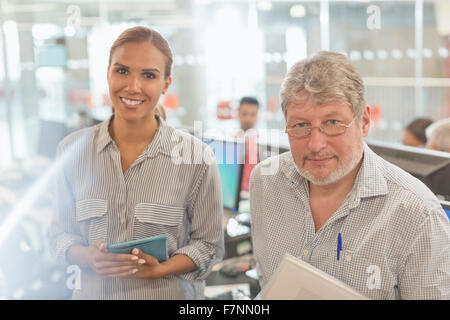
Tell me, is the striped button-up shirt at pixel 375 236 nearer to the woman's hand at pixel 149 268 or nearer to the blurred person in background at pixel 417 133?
the woman's hand at pixel 149 268

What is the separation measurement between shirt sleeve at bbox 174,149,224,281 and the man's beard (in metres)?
0.35

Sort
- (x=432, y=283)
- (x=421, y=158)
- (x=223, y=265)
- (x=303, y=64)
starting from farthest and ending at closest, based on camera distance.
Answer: (x=223, y=265), (x=421, y=158), (x=303, y=64), (x=432, y=283)

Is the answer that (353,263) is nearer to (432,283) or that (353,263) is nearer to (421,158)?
(432,283)

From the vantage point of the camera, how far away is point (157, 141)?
156cm

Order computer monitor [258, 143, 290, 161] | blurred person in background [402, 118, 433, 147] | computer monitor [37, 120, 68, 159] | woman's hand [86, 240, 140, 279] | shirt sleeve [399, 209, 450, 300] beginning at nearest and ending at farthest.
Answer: shirt sleeve [399, 209, 450, 300] → woman's hand [86, 240, 140, 279] → computer monitor [258, 143, 290, 161] → blurred person in background [402, 118, 433, 147] → computer monitor [37, 120, 68, 159]

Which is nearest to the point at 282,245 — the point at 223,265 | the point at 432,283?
the point at 432,283

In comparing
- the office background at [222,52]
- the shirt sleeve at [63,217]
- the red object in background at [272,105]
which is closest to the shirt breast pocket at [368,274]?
the shirt sleeve at [63,217]

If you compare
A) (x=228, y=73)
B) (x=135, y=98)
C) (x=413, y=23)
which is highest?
(x=413, y=23)

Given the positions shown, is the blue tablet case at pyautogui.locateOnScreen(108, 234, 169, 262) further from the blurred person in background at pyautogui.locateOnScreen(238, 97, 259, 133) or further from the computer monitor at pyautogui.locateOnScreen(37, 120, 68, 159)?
the blurred person in background at pyautogui.locateOnScreen(238, 97, 259, 133)

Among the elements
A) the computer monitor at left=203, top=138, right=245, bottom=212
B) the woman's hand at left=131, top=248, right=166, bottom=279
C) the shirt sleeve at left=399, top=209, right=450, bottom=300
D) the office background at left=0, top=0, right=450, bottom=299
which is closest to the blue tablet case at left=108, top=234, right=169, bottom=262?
the woman's hand at left=131, top=248, right=166, bottom=279

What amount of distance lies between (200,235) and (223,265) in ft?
2.92

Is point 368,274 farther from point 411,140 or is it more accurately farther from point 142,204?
point 411,140

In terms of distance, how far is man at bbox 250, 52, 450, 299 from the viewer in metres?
1.17

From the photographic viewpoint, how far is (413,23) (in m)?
5.96
